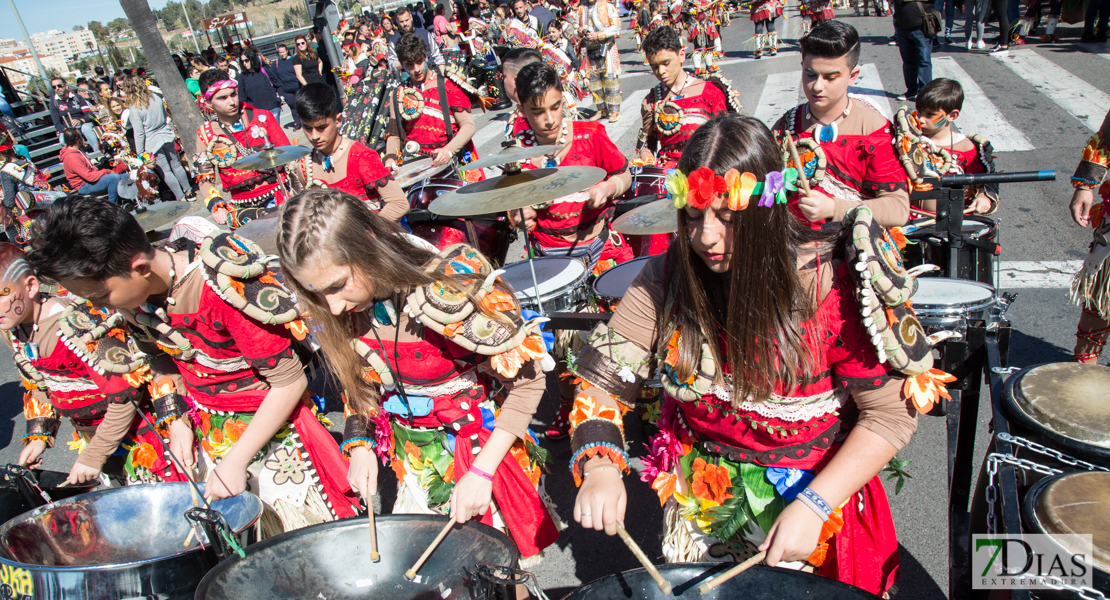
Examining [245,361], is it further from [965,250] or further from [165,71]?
[165,71]

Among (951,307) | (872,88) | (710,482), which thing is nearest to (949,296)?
(951,307)

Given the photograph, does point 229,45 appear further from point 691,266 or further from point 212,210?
point 691,266

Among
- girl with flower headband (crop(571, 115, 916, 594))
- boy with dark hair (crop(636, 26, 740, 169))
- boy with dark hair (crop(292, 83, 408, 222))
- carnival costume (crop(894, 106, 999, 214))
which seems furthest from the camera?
boy with dark hair (crop(636, 26, 740, 169))

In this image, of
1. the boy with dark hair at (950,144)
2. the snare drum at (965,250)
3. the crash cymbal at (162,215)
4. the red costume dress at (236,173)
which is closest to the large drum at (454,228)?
Answer: the crash cymbal at (162,215)

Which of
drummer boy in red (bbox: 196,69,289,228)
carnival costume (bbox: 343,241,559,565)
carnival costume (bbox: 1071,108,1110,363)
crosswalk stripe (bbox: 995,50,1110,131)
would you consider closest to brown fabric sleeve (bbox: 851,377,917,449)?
carnival costume (bbox: 343,241,559,565)

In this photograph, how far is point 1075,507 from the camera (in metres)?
1.49

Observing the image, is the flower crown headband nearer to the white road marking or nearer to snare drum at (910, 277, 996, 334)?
snare drum at (910, 277, 996, 334)

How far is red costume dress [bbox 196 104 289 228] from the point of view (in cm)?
559

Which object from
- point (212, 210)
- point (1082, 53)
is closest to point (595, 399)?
point (212, 210)

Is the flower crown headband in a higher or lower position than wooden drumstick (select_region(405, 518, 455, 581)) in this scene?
higher

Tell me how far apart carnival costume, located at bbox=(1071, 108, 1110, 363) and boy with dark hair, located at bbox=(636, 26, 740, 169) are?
2215 mm

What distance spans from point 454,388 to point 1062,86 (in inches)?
432

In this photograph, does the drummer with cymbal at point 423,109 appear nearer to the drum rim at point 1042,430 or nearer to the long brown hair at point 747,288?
the long brown hair at point 747,288

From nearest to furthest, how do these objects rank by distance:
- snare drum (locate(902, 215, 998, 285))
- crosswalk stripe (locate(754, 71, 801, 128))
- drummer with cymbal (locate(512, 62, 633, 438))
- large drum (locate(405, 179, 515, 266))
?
snare drum (locate(902, 215, 998, 285))
drummer with cymbal (locate(512, 62, 633, 438))
large drum (locate(405, 179, 515, 266))
crosswalk stripe (locate(754, 71, 801, 128))
